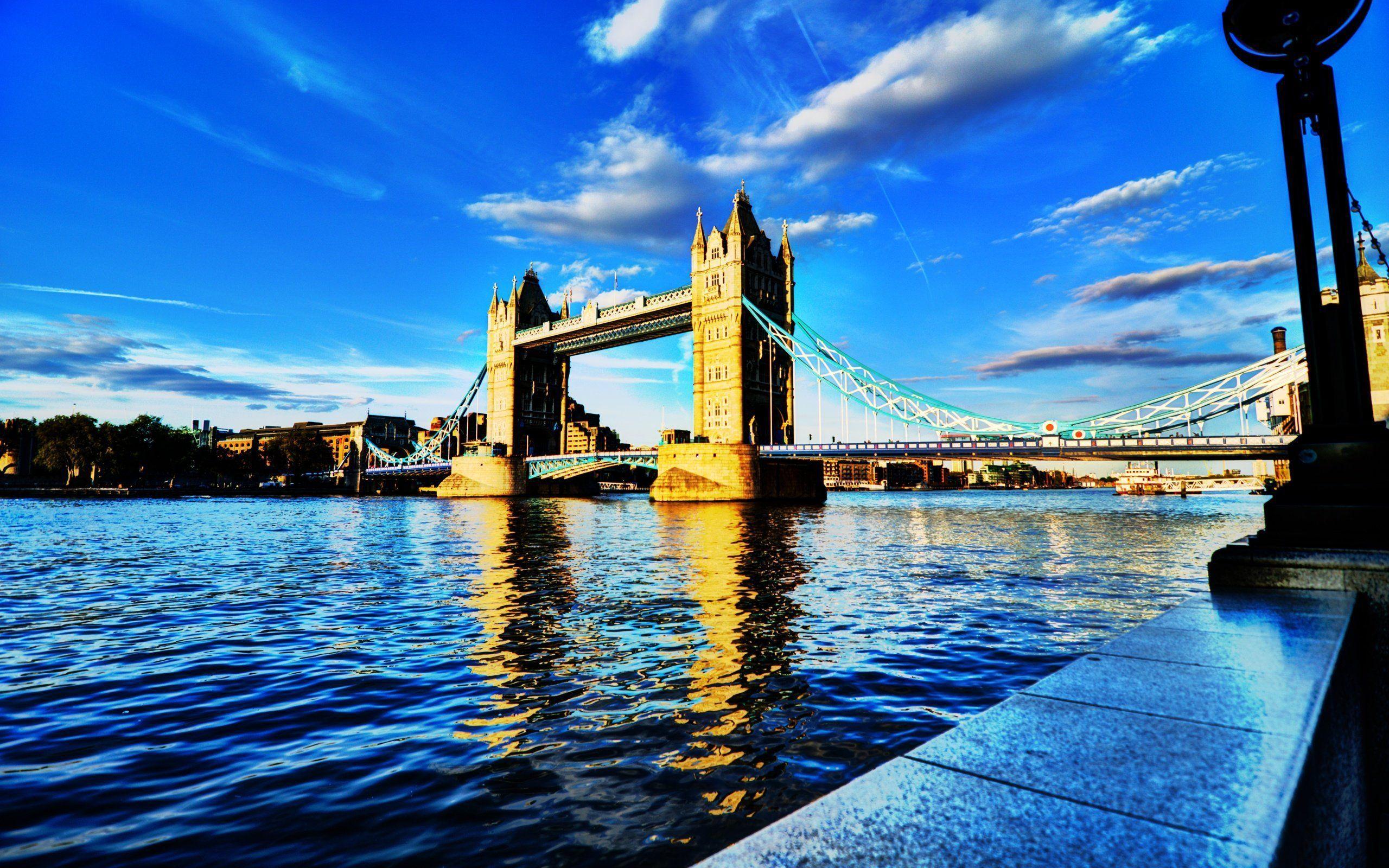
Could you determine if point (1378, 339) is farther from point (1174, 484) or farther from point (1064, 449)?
point (1174, 484)

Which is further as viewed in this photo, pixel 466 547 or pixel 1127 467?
pixel 1127 467

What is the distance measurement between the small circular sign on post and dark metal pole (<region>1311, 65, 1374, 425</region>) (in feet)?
0.68

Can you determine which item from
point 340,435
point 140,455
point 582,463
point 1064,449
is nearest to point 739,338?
point 582,463

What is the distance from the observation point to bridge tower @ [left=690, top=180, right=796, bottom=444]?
70938mm

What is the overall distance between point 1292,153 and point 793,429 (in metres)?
72.5

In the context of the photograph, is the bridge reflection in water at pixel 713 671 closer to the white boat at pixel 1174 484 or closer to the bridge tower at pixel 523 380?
the bridge tower at pixel 523 380

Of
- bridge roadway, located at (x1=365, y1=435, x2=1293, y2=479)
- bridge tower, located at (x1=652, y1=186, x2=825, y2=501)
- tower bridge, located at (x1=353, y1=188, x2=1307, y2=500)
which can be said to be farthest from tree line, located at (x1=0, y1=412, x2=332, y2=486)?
bridge roadway, located at (x1=365, y1=435, x2=1293, y2=479)

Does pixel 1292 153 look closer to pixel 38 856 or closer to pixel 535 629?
pixel 535 629

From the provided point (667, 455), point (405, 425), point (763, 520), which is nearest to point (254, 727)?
point (763, 520)

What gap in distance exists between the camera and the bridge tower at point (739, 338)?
70938mm

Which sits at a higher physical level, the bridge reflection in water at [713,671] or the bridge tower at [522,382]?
the bridge tower at [522,382]

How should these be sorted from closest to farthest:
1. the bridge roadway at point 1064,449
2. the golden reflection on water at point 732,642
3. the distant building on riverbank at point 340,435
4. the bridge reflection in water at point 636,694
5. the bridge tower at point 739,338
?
1. the bridge reflection in water at point 636,694
2. the golden reflection on water at point 732,642
3. the bridge roadway at point 1064,449
4. the bridge tower at point 739,338
5. the distant building on riverbank at point 340,435

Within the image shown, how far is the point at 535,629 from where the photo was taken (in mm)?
9727

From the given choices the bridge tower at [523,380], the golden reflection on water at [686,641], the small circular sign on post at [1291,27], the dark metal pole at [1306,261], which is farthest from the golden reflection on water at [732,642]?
the bridge tower at [523,380]
